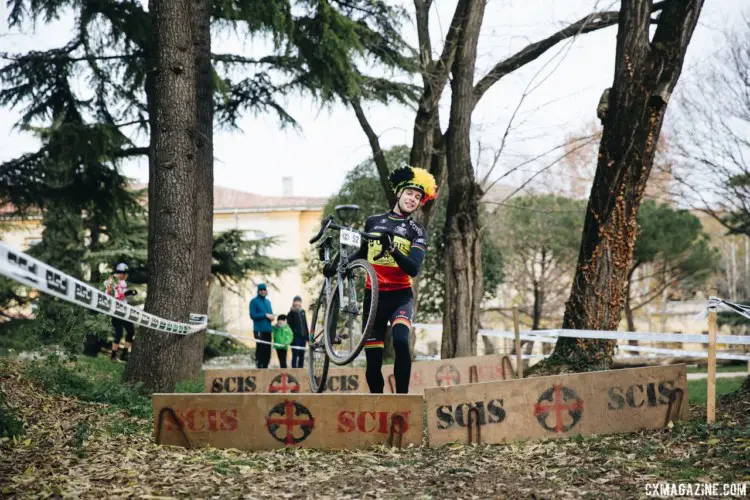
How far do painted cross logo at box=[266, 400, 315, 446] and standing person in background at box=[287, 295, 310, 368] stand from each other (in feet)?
31.3

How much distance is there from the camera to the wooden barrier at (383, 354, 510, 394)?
29.9 feet

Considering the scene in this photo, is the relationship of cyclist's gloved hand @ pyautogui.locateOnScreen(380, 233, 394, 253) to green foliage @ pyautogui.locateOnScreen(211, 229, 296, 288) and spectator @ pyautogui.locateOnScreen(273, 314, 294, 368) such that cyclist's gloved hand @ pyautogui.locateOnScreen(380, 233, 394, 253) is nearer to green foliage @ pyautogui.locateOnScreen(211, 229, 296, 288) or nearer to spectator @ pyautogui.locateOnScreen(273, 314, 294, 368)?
spectator @ pyautogui.locateOnScreen(273, 314, 294, 368)

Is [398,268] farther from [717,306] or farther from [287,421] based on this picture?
[717,306]

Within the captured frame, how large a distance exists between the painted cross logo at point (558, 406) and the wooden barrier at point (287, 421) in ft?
3.47

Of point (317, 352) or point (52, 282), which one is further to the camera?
point (317, 352)

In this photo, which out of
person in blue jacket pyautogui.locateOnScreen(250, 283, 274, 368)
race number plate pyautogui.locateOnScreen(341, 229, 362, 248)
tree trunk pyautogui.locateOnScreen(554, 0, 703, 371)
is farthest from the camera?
person in blue jacket pyautogui.locateOnScreen(250, 283, 274, 368)

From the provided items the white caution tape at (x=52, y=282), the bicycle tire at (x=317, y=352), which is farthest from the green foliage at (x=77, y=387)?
the bicycle tire at (x=317, y=352)

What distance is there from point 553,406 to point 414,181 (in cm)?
227

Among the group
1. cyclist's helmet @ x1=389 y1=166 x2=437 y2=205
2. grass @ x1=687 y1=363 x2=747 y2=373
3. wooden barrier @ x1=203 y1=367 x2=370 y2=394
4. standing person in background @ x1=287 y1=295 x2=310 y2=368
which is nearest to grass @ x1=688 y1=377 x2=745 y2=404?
cyclist's helmet @ x1=389 y1=166 x2=437 y2=205

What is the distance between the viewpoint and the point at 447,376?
9305 mm

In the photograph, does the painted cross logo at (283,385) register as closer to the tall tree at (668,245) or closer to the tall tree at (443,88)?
the tall tree at (443,88)

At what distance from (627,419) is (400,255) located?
2.31m

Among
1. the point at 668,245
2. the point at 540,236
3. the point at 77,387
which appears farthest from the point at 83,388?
the point at 668,245

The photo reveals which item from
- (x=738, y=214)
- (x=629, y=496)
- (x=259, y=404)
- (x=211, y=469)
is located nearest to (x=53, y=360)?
(x=259, y=404)
